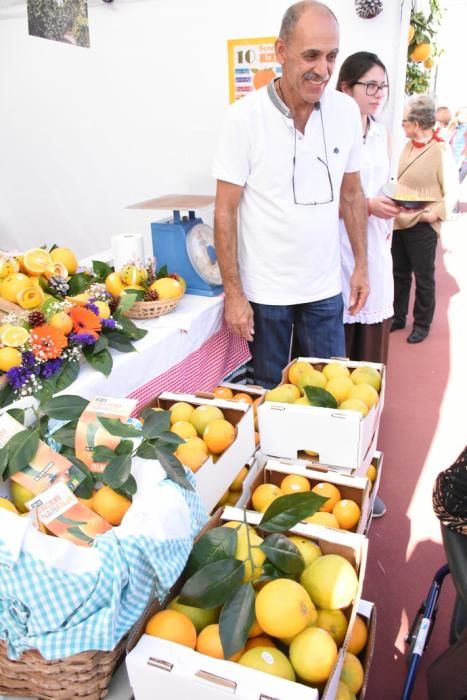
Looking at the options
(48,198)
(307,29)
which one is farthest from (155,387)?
(48,198)

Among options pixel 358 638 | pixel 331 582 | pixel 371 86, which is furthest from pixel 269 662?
pixel 371 86

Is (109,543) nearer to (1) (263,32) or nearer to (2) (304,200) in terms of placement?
(2) (304,200)

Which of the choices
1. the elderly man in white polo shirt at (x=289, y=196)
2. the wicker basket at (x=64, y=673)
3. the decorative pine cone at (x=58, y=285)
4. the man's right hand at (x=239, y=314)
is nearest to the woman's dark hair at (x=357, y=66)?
the elderly man in white polo shirt at (x=289, y=196)

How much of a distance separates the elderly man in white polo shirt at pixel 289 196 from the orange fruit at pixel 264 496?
0.82 metres

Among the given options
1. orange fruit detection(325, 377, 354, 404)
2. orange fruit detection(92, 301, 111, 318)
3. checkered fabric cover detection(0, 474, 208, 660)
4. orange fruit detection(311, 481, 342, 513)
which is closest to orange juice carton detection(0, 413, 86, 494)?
checkered fabric cover detection(0, 474, 208, 660)

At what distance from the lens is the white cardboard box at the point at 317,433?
1393 millimetres

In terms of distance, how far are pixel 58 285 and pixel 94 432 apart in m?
0.89

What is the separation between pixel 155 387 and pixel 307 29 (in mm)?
1215

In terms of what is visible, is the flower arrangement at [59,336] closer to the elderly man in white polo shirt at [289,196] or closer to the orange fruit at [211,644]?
the elderly man in white polo shirt at [289,196]

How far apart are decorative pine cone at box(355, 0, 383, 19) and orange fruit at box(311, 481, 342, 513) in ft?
7.33

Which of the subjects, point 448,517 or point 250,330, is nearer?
point 448,517

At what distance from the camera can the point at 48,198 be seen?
388 centimetres

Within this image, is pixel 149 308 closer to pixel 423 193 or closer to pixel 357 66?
pixel 357 66

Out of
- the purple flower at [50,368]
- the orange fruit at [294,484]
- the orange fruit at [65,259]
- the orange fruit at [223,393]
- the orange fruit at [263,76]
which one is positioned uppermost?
the orange fruit at [263,76]
